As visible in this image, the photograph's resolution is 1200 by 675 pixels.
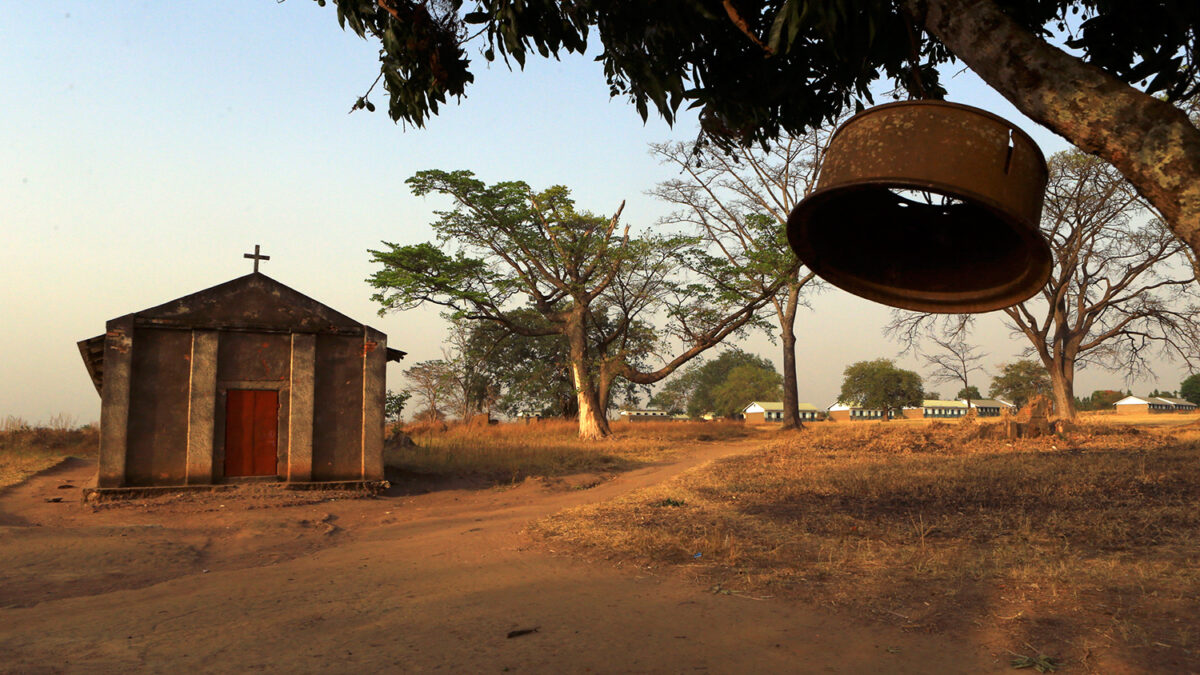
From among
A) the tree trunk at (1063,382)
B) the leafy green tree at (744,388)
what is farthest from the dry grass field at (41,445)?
the leafy green tree at (744,388)

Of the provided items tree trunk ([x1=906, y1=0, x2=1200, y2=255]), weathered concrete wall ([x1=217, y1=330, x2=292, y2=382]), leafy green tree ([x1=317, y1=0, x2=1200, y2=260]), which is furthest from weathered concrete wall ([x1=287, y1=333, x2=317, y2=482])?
tree trunk ([x1=906, y1=0, x2=1200, y2=255])

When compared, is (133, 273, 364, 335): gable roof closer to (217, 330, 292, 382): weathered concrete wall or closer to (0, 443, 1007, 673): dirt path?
(217, 330, 292, 382): weathered concrete wall

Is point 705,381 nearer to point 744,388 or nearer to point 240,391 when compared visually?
point 744,388

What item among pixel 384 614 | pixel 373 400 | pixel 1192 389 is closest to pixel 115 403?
pixel 373 400

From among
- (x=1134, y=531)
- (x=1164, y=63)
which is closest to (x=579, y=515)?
(x=1134, y=531)

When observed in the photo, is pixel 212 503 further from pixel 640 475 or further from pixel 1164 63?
pixel 1164 63

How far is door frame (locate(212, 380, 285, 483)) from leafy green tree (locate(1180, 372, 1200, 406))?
101587mm

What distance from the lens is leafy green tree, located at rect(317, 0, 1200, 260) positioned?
3.28 metres

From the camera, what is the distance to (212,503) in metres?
12.7

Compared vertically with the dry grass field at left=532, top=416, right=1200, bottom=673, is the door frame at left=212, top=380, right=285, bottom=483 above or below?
above

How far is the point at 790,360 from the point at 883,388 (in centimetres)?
4535

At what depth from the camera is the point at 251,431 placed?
14000mm

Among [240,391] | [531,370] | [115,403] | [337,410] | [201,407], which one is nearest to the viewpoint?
[115,403]

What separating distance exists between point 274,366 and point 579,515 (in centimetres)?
748
